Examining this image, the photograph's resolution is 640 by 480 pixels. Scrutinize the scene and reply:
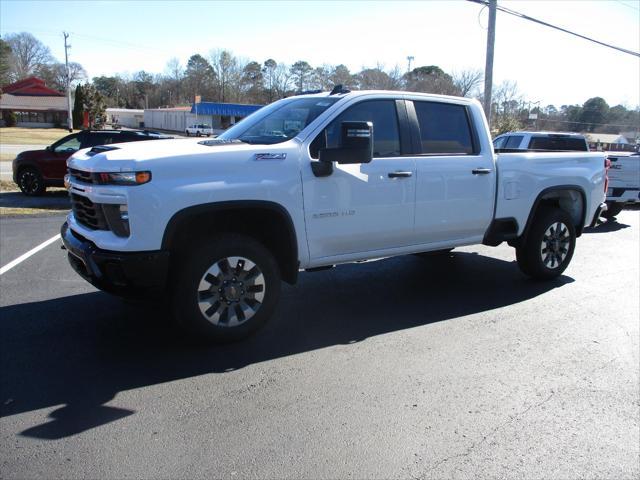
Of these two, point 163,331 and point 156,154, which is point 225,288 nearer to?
point 163,331

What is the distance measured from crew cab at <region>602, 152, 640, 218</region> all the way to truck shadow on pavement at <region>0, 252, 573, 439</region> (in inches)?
296

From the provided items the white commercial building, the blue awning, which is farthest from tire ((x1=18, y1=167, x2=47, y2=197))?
the white commercial building

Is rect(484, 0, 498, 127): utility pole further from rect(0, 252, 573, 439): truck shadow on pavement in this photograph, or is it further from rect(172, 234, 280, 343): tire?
rect(172, 234, 280, 343): tire

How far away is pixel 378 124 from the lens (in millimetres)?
5180

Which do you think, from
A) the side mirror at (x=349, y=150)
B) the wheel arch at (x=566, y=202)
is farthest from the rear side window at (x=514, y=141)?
the side mirror at (x=349, y=150)

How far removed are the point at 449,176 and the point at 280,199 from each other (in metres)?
2.01

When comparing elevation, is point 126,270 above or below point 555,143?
below

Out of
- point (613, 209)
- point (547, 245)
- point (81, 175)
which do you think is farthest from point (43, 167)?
point (613, 209)

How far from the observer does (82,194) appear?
169 inches

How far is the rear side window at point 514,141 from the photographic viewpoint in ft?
43.4

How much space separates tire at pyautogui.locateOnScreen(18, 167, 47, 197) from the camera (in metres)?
13.7

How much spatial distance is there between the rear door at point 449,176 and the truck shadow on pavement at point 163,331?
2.75 ft

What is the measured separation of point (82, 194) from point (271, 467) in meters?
2.67

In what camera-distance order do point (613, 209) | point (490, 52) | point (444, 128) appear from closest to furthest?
point (444, 128), point (613, 209), point (490, 52)
